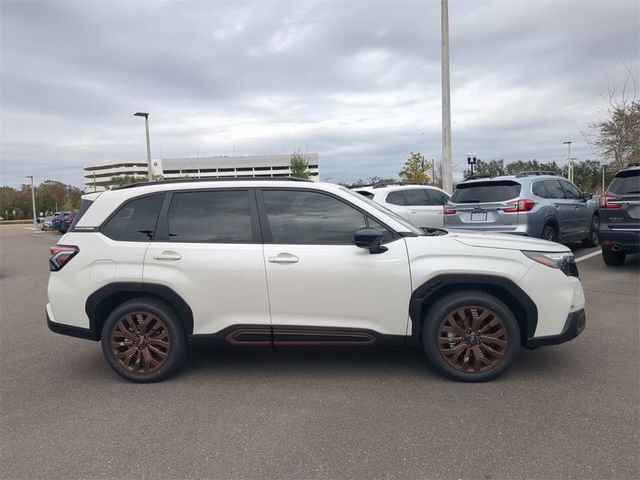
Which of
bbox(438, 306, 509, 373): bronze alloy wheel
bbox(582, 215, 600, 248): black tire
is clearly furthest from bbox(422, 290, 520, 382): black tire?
bbox(582, 215, 600, 248): black tire

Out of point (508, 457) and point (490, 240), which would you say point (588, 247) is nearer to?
point (490, 240)

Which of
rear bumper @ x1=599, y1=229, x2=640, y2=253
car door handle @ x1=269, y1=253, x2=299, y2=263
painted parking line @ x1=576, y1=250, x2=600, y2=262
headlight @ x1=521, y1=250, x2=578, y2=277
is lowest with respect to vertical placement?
painted parking line @ x1=576, y1=250, x2=600, y2=262

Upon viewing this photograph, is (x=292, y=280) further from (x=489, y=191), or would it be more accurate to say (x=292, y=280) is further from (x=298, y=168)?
(x=298, y=168)

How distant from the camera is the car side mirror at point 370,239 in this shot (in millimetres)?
4059

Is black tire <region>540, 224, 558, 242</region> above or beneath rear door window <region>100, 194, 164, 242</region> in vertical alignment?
beneath

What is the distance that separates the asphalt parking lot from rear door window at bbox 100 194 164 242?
1.29m

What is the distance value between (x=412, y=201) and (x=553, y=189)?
2.94m

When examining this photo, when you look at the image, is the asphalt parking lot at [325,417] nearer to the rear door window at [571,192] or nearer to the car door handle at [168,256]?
the car door handle at [168,256]

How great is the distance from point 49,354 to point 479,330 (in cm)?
443

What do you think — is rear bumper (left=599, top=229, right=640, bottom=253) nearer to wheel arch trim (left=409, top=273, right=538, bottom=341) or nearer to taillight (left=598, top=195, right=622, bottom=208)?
taillight (left=598, top=195, right=622, bottom=208)

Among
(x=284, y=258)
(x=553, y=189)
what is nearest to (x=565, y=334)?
(x=284, y=258)

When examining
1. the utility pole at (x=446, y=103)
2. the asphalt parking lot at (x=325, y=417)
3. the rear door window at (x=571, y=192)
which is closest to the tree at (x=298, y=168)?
the utility pole at (x=446, y=103)

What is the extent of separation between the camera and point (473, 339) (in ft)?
13.6

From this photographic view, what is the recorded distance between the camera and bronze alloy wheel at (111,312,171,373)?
439cm
